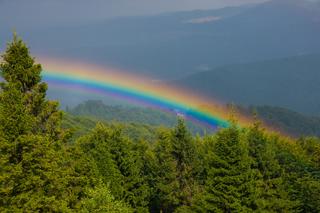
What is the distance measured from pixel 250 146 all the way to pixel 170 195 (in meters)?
16.1

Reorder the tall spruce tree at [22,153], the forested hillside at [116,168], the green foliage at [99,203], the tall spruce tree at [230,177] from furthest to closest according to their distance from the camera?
the tall spruce tree at [230,177], the green foliage at [99,203], the forested hillside at [116,168], the tall spruce tree at [22,153]

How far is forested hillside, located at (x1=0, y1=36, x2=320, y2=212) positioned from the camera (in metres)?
26.0

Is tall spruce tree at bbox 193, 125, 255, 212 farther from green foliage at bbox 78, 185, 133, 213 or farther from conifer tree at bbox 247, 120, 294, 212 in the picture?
green foliage at bbox 78, 185, 133, 213

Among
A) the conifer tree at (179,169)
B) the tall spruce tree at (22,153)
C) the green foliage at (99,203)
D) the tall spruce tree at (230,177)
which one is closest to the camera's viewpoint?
the tall spruce tree at (22,153)

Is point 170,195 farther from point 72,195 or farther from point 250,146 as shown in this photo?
point 72,195

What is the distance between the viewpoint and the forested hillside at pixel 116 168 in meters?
26.0

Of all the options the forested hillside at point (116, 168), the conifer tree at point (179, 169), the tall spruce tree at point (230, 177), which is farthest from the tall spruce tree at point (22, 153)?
the conifer tree at point (179, 169)

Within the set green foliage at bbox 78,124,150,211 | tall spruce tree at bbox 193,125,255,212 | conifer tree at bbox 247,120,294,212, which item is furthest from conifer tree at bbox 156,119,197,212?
tall spruce tree at bbox 193,125,255,212

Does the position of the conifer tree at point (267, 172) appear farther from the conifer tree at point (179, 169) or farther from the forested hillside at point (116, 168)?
the conifer tree at point (179, 169)

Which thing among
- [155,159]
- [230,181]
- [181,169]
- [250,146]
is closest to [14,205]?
[230,181]

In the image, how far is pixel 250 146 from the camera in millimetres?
46688

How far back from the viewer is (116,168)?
183ft

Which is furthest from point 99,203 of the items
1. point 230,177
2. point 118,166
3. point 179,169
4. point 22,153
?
point 179,169

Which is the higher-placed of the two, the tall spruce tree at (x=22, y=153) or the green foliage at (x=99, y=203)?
the tall spruce tree at (x=22, y=153)
